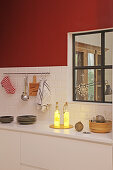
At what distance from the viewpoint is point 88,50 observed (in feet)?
13.4

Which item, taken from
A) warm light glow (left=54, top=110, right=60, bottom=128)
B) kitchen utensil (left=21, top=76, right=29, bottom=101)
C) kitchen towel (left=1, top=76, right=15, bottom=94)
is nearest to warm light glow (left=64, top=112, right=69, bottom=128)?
warm light glow (left=54, top=110, right=60, bottom=128)

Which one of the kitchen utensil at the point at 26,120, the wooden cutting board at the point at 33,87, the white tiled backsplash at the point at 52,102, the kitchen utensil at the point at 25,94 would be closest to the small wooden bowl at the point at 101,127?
the white tiled backsplash at the point at 52,102

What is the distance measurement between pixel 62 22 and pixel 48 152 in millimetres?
1700

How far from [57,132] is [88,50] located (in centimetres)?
124

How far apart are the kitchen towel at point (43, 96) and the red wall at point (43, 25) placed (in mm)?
319

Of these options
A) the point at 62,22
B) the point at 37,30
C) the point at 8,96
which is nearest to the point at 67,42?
the point at 62,22

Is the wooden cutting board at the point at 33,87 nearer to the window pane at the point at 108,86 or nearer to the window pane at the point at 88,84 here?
the window pane at the point at 88,84

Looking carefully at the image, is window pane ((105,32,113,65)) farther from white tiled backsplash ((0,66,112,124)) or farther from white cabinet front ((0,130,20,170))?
white cabinet front ((0,130,20,170))

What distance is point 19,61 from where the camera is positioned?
4539mm

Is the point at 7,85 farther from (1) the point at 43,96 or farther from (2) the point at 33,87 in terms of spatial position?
(1) the point at 43,96

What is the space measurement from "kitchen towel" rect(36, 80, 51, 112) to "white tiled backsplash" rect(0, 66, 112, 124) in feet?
0.22

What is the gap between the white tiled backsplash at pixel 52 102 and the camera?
386cm

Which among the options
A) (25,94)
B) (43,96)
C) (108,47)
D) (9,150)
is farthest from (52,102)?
(108,47)

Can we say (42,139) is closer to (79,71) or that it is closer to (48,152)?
(48,152)
